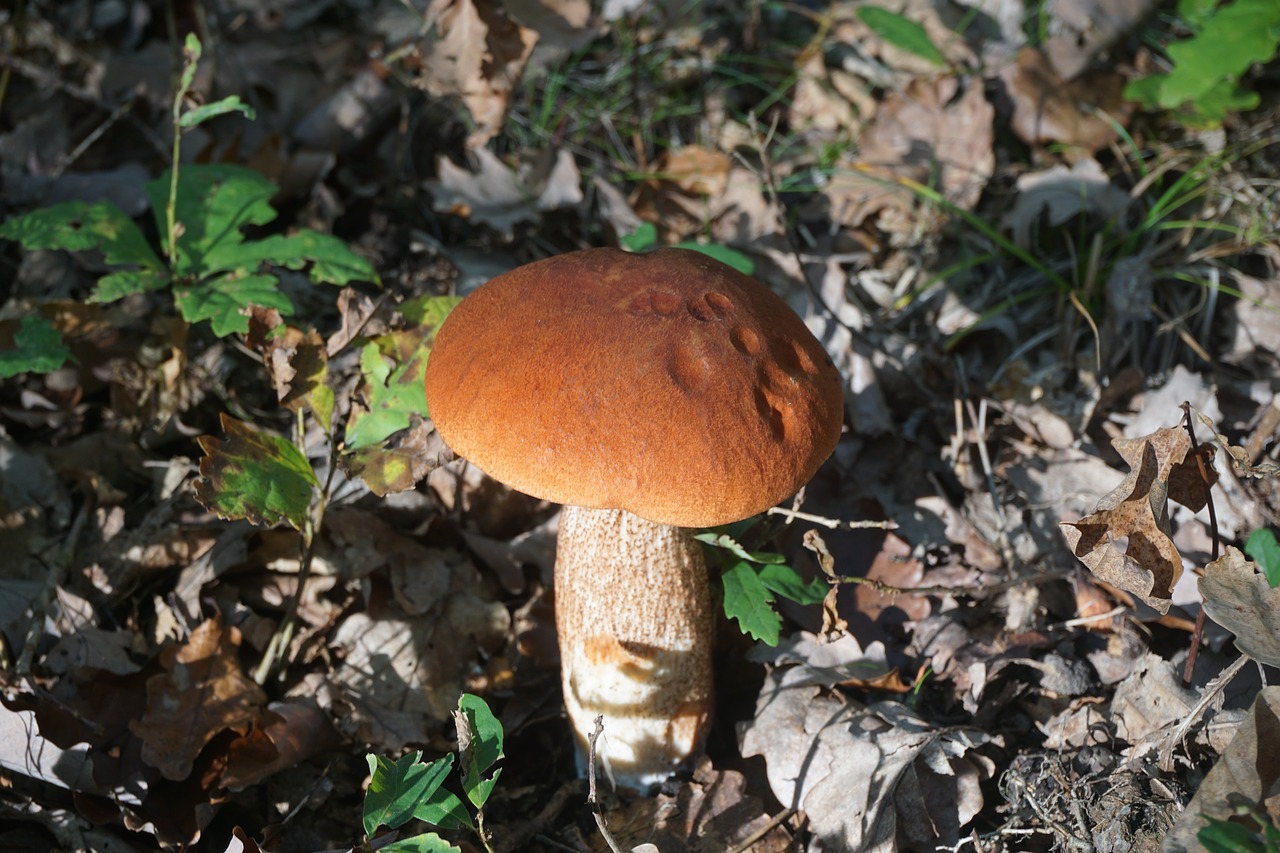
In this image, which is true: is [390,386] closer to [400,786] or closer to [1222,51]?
[400,786]

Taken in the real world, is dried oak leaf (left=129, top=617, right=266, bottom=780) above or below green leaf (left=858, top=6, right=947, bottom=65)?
below

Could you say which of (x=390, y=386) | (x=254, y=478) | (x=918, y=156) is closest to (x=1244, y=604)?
(x=390, y=386)

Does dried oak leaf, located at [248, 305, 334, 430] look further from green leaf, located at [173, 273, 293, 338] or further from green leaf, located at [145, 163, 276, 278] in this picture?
green leaf, located at [145, 163, 276, 278]

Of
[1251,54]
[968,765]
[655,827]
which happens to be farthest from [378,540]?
[1251,54]

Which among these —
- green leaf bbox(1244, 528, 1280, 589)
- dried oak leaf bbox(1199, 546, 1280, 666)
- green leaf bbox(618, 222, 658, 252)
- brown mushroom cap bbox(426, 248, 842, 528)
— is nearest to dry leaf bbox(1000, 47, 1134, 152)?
green leaf bbox(618, 222, 658, 252)

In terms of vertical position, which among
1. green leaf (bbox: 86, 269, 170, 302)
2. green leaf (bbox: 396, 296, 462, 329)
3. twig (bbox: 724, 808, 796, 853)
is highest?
green leaf (bbox: 86, 269, 170, 302)

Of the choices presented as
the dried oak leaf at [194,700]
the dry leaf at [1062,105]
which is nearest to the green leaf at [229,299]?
the dried oak leaf at [194,700]

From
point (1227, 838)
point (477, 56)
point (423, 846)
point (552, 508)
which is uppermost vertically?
point (477, 56)
